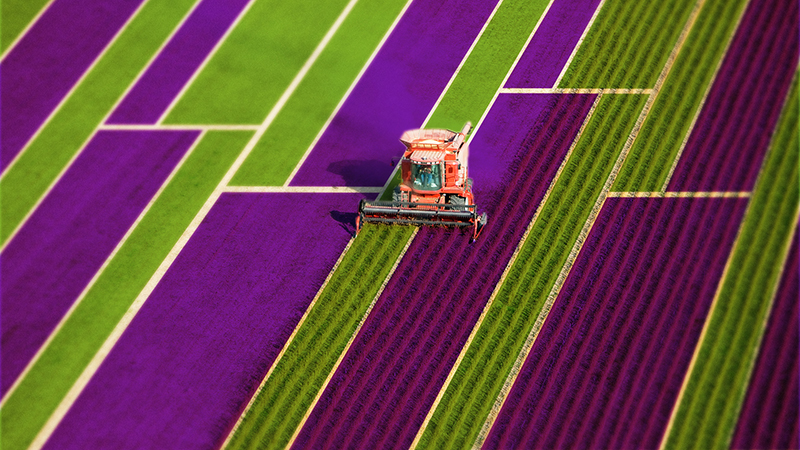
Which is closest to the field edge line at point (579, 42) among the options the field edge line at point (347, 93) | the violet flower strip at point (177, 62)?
the field edge line at point (347, 93)

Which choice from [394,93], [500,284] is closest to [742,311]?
[500,284]

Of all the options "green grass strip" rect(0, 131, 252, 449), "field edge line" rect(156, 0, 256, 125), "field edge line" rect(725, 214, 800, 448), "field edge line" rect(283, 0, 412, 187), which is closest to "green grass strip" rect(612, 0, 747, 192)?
"field edge line" rect(725, 214, 800, 448)

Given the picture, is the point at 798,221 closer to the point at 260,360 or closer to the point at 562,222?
the point at 562,222

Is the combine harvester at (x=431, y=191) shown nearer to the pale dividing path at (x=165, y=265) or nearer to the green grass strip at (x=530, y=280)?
the green grass strip at (x=530, y=280)

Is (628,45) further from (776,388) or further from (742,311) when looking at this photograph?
(776,388)

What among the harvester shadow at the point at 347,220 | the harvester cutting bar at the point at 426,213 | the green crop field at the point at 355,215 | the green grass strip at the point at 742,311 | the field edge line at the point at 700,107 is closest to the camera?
the green grass strip at the point at 742,311
